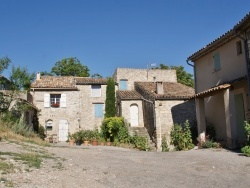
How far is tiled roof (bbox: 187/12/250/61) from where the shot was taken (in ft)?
43.0

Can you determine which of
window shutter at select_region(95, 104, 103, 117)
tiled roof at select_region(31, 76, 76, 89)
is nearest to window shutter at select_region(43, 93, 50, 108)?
tiled roof at select_region(31, 76, 76, 89)

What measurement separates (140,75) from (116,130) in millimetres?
10455

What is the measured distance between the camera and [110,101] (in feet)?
100

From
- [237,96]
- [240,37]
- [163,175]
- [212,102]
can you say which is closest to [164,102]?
[212,102]

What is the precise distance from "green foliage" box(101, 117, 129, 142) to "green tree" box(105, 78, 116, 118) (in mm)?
3501

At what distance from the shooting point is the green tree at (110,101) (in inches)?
1195

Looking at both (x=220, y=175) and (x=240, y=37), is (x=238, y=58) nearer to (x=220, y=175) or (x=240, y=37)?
(x=240, y=37)

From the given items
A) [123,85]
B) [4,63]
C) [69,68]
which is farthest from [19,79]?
[69,68]

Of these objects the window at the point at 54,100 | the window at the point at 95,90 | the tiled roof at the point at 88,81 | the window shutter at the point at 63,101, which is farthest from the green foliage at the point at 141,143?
the window at the point at 54,100

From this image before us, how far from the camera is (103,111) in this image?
31219mm

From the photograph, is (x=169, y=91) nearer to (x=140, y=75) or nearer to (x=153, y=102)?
(x=153, y=102)

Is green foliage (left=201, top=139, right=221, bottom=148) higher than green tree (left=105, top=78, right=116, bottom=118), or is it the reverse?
green tree (left=105, top=78, right=116, bottom=118)

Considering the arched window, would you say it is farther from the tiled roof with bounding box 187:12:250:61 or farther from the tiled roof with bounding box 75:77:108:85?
the tiled roof with bounding box 187:12:250:61

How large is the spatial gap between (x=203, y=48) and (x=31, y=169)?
12.4m
